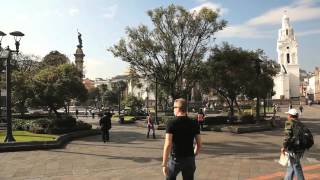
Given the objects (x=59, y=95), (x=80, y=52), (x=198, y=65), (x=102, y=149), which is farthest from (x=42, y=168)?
(x=80, y=52)

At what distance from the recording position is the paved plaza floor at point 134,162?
11234 mm

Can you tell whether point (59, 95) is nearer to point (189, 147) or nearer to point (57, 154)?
point (57, 154)

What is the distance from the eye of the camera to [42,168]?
1241cm

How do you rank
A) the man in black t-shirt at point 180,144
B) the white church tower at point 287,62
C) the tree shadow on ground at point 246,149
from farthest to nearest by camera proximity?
the white church tower at point 287,62, the tree shadow on ground at point 246,149, the man in black t-shirt at point 180,144

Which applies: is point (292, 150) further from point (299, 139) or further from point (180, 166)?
point (180, 166)

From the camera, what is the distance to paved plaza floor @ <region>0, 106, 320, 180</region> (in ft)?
36.9

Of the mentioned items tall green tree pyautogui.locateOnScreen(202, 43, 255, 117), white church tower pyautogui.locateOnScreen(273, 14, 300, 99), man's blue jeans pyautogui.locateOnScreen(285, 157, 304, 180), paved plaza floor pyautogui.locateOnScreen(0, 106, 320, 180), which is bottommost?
paved plaza floor pyautogui.locateOnScreen(0, 106, 320, 180)

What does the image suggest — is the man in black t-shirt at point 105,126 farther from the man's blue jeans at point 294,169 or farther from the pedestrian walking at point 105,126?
the man's blue jeans at point 294,169

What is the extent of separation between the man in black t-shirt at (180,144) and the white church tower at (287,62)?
392 feet

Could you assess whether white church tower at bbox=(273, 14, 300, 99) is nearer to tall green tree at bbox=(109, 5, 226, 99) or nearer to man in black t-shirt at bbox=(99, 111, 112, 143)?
tall green tree at bbox=(109, 5, 226, 99)

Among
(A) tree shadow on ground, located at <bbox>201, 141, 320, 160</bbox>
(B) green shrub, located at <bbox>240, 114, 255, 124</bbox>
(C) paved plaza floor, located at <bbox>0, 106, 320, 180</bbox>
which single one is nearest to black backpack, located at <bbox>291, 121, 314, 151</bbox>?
(C) paved plaza floor, located at <bbox>0, 106, 320, 180</bbox>

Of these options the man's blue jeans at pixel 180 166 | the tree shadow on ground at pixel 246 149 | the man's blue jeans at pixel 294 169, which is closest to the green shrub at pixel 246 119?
the tree shadow on ground at pixel 246 149

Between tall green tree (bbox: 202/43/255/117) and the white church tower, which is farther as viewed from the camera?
the white church tower

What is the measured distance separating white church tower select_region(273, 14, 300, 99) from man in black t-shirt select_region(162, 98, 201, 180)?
119 m
